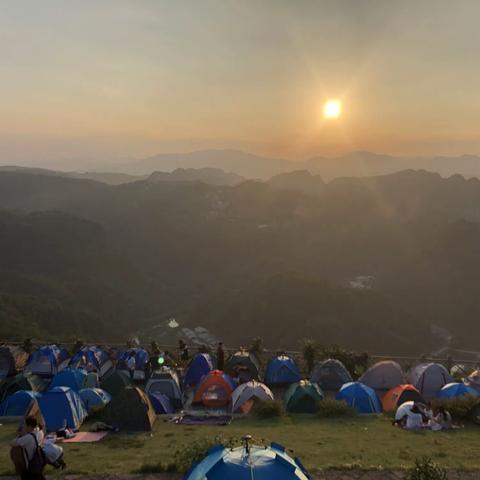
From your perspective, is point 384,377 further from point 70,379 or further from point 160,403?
point 70,379

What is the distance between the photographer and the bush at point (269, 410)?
674 inches

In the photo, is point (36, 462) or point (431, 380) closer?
point (36, 462)

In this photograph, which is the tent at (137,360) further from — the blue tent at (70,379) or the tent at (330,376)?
the tent at (330,376)

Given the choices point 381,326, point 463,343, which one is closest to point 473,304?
point 463,343

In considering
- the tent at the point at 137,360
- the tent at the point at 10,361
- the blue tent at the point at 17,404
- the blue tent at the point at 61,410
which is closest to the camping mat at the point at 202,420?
the blue tent at the point at 61,410

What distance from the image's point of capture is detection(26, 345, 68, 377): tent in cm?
2506

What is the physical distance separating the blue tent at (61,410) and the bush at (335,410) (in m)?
7.73

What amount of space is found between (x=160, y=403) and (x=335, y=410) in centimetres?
626

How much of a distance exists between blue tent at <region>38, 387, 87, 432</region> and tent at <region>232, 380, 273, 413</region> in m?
5.42

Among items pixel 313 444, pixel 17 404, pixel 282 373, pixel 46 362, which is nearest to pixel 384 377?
pixel 282 373

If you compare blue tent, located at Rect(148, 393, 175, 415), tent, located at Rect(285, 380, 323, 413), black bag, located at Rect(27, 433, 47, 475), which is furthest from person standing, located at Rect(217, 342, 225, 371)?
black bag, located at Rect(27, 433, 47, 475)

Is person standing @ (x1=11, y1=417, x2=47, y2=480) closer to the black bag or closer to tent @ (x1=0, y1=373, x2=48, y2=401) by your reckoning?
the black bag

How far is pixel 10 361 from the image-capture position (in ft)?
82.7

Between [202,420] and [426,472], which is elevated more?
[426,472]
